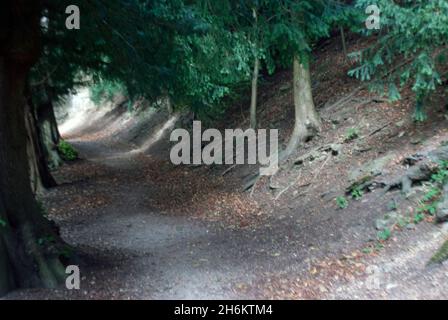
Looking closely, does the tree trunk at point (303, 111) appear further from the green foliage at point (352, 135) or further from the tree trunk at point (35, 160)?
the tree trunk at point (35, 160)

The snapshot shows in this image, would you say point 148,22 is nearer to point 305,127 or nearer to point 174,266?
point 174,266

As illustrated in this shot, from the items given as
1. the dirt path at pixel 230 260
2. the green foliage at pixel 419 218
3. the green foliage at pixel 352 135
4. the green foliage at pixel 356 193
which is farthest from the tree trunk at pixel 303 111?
the green foliage at pixel 419 218

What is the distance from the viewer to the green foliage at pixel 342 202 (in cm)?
1008

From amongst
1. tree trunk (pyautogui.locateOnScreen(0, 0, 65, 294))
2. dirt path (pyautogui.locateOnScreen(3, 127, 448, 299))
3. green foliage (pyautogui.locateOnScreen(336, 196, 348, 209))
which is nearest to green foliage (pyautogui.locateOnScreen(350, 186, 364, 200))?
green foliage (pyautogui.locateOnScreen(336, 196, 348, 209))

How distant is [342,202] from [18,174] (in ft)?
20.7

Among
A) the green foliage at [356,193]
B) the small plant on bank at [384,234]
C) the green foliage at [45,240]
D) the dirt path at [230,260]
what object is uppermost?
the green foliage at [356,193]

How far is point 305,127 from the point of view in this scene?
13.9 m

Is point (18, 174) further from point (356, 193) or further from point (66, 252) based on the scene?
point (356, 193)

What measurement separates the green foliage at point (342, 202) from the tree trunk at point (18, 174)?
566cm

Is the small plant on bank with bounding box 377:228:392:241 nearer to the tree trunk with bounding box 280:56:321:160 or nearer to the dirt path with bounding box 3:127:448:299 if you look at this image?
the dirt path with bounding box 3:127:448:299

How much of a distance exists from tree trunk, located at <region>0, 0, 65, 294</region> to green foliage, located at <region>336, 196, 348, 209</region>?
566cm

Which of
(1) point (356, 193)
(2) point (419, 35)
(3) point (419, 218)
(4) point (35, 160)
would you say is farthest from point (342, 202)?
(4) point (35, 160)
